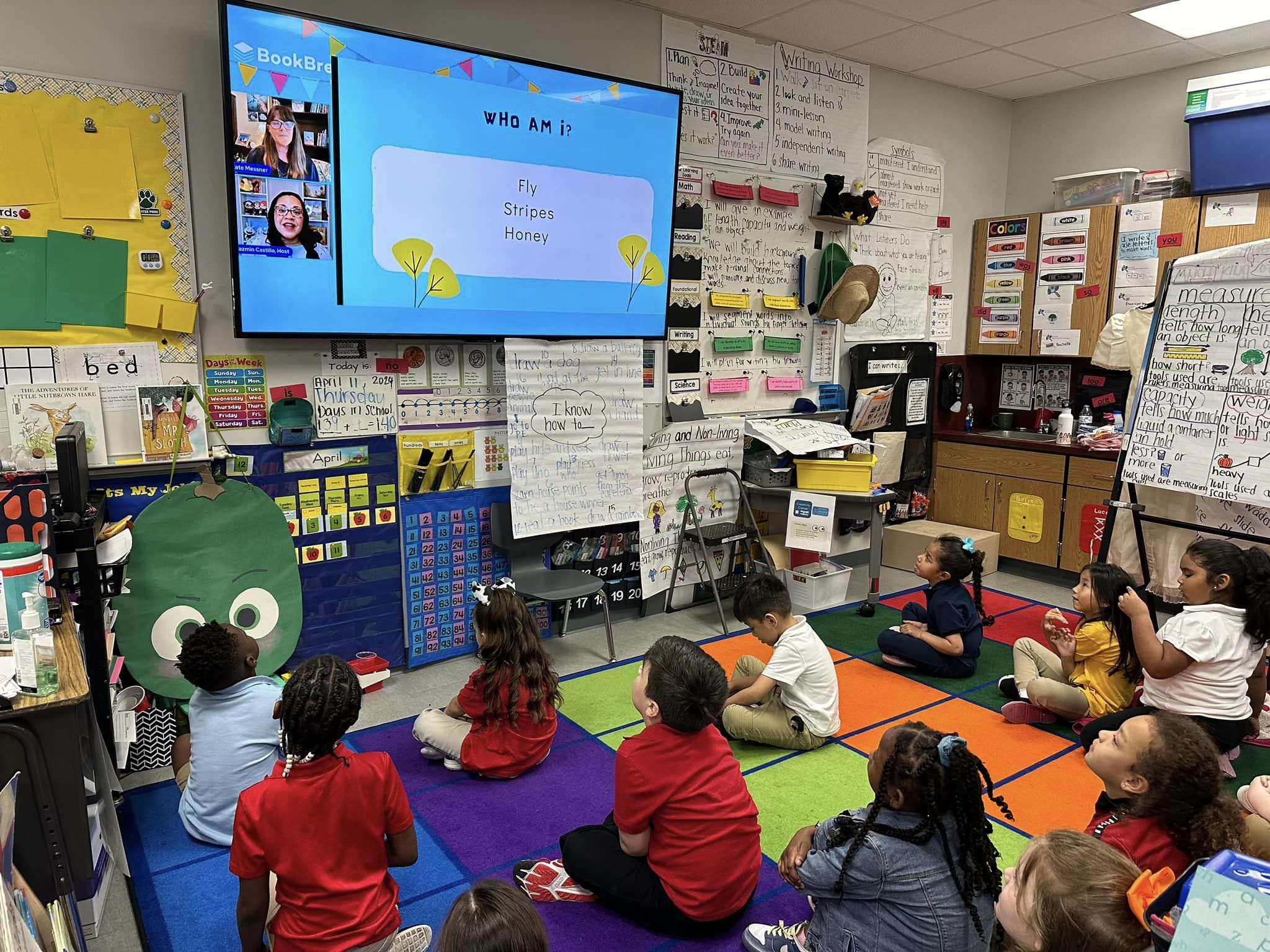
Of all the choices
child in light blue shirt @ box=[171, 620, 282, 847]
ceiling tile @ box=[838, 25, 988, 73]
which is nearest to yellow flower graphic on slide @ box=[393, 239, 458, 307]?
child in light blue shirt @ box=[171, 620, 282, 847]

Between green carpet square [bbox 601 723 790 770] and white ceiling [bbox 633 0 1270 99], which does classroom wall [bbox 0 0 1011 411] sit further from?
green carpet square [bbox 601 723 790 770]

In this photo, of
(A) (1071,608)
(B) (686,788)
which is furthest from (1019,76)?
(B) (686,788)

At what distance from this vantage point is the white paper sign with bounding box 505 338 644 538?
3.78 meters

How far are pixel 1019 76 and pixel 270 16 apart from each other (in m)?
4.33

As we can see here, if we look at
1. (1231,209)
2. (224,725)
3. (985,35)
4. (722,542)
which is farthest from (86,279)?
(1231,209)

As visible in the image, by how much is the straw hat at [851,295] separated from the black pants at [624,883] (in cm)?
341

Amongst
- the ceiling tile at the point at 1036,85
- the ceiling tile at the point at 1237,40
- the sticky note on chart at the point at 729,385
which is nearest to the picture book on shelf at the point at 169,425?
the sticky note on chart at the point at 729,385

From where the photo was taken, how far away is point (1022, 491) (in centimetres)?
522

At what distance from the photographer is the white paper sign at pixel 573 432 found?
3783mm

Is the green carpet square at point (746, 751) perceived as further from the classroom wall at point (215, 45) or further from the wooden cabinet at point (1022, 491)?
the wooden cabinet at point (1022, 491)

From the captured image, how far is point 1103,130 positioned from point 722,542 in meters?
3.63

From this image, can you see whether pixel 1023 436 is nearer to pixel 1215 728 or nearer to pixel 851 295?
pixel 851 295

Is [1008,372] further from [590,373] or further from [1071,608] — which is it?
[590,373]

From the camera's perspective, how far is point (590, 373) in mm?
3977
